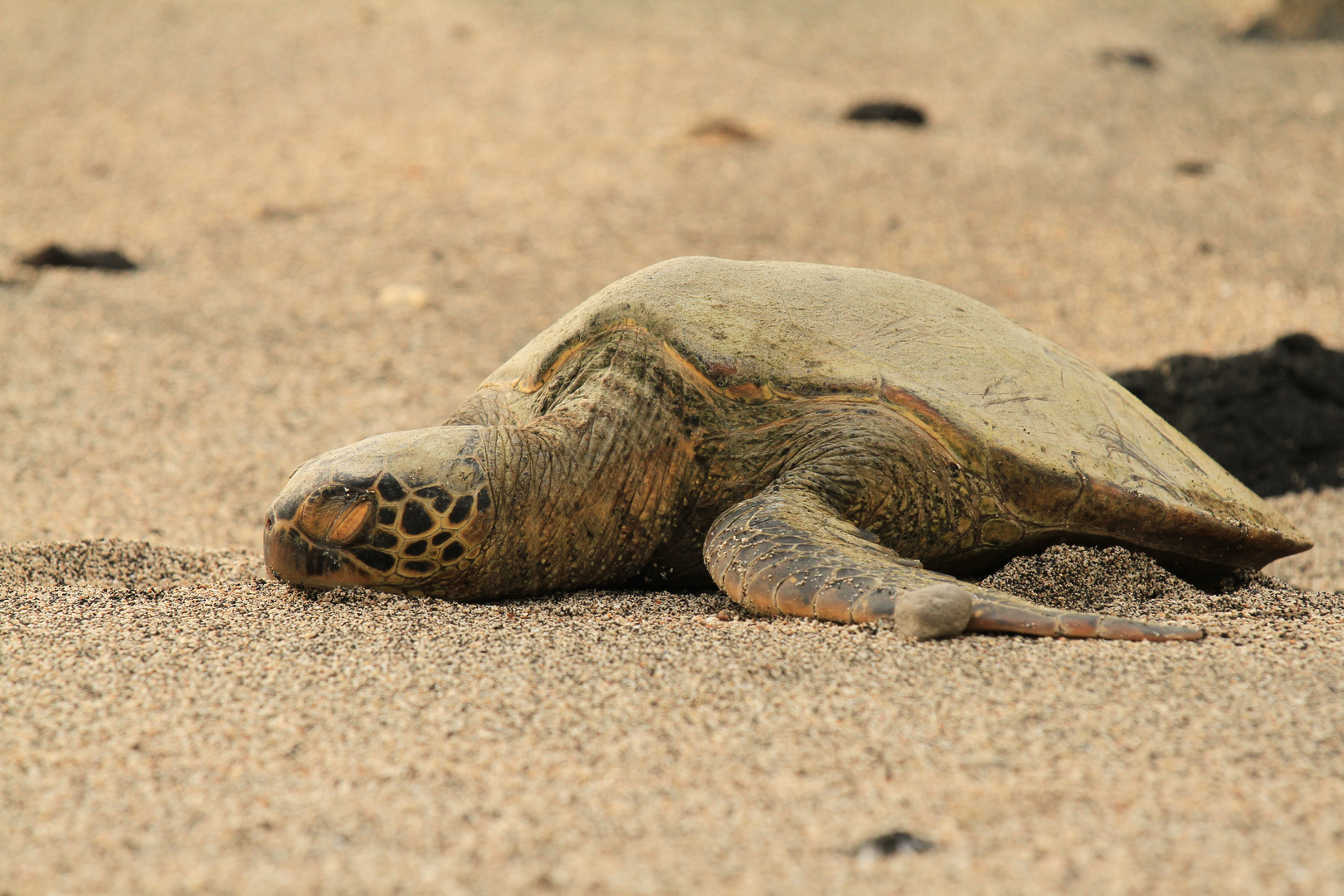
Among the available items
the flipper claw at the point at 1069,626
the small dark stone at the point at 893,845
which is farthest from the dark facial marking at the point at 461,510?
the small dark stone at the point at 893,845

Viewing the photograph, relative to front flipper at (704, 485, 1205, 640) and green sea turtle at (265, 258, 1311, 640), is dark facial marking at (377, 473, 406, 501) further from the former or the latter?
front flipper at (704, 485, 1205, 640)

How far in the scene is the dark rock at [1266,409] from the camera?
4008 millimetres

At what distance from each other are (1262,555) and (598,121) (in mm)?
6425

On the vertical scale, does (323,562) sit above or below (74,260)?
above

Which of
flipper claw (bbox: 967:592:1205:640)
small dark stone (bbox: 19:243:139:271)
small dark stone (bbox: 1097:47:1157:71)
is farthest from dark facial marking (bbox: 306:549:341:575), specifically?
small dark stone (bbox: 1097:47:1157:71)

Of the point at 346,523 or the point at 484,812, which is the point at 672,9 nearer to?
the point at 346,523

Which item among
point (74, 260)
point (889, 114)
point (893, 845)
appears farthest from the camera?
point (889, 114)

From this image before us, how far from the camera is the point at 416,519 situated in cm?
249

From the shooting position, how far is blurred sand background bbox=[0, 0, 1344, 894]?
138 centimetres

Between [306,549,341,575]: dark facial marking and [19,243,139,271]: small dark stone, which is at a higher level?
[306,549,341,575]: dark facial marking

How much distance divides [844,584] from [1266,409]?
9.02 feet

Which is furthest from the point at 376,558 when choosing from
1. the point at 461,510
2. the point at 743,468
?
the point at 743,468

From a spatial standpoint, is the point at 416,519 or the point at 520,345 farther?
the point at 520,345

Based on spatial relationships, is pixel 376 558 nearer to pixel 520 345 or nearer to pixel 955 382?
pixel 955 382
